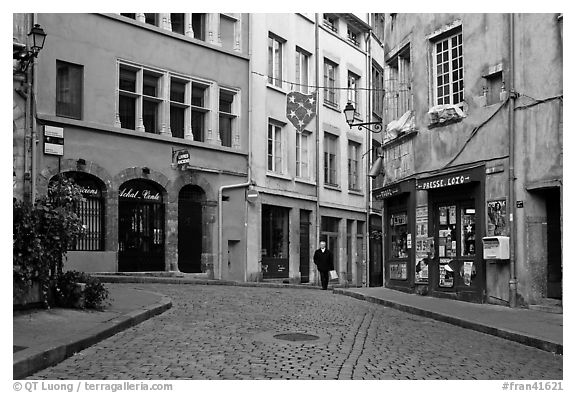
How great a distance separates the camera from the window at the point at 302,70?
3021 cm

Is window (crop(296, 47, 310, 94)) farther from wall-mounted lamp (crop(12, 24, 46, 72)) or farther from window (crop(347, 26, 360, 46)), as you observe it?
wall-mounted lamp (crop(12, 24, 46, 72))

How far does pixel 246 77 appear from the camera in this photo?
27297mm

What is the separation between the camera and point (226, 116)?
2680cm

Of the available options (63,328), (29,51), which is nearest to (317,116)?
(29,51)

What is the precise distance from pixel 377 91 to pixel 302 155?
4.15 metres

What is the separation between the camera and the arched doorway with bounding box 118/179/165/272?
22.9 meters

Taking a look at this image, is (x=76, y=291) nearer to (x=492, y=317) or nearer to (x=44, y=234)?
(x=44, y=234)

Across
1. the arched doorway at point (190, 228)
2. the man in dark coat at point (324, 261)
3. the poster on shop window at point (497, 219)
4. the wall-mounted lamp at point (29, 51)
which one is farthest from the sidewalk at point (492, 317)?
the wall-mounted lamp at point (29, 51)

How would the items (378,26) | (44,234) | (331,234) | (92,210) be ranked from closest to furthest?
(44,234), (92,210), (331,234), (378,26)

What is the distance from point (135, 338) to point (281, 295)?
8.72 m

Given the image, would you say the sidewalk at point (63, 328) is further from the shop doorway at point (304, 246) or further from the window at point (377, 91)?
the window at point (377, 91)

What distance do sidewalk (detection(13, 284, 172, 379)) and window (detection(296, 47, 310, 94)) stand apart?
56.4ft

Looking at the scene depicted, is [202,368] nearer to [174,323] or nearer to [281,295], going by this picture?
[174,323]
